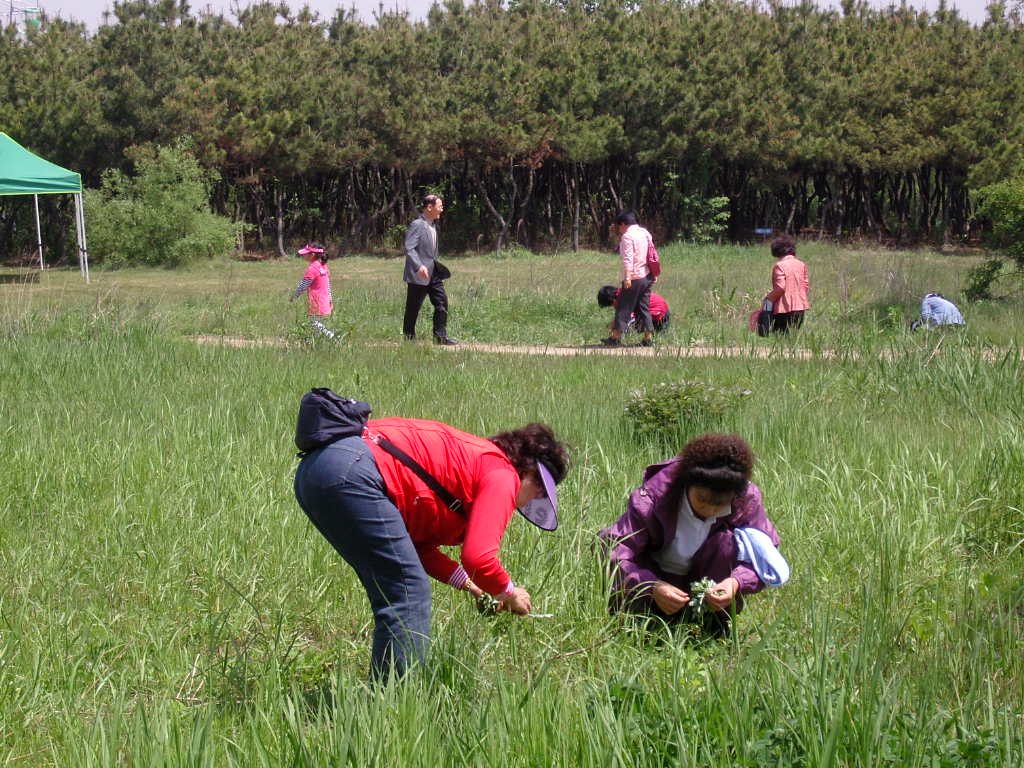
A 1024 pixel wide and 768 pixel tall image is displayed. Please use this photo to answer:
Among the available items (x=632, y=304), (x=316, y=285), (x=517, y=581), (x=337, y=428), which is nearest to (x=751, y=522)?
(x=517, y=581)

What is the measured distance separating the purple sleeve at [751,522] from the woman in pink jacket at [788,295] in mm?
7262

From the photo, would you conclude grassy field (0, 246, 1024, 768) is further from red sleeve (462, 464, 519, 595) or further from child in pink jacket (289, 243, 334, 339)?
child in pink jacket (289, 243, 334, 339)

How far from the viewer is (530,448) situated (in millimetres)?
3549

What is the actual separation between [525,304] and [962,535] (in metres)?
10.8

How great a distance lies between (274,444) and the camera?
663cm

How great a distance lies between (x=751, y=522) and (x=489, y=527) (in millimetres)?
1194

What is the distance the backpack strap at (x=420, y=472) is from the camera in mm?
3500

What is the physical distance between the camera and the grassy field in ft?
9.48

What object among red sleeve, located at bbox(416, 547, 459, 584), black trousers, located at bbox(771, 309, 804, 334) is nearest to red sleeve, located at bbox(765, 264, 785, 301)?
black trousers, located at bbox(771, 309, 804, 334)

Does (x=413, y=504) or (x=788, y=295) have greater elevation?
(x=413, y=504)

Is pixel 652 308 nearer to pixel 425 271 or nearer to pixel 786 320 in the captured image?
pixel 786 320

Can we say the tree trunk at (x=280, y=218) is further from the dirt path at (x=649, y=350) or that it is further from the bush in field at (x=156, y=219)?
the dirt path at (x=649, y=350)

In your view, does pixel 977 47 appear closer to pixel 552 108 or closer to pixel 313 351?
pixel 552 108

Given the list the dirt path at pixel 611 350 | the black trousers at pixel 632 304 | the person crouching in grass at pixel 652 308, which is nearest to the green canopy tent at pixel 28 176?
the dirt path at pixel 611 350
